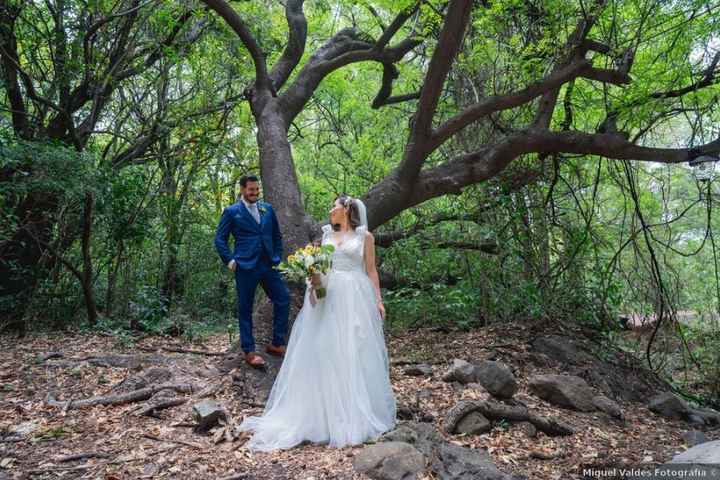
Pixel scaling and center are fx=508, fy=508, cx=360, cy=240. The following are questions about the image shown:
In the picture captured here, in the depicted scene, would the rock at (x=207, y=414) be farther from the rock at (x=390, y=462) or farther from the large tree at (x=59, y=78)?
the large tree at (x=59, y=78)

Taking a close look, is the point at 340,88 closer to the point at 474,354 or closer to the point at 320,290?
the point at 474,354

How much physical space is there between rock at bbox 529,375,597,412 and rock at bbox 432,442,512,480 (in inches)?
71.1

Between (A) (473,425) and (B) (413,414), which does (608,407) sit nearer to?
(A) (473,425)

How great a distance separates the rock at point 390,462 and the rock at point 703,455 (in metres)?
1.59

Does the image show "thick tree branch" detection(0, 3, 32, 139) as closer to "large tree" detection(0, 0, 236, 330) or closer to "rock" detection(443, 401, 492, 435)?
"large tree" detection(0, 0, 236, 330)

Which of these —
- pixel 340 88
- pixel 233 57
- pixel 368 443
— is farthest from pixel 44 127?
pixel 368 443

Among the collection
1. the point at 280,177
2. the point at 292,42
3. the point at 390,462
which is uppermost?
the point at 292,42

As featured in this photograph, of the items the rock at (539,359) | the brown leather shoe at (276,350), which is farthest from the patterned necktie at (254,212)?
the rock at (539,359)

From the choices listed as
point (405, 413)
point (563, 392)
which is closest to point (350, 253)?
point (405, 413)

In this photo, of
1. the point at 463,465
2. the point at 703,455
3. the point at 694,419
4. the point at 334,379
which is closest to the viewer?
the point at 703,455

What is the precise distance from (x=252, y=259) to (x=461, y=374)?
7.66 feet

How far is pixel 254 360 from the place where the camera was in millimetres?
4727

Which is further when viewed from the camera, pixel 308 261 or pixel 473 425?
pixel 473 425

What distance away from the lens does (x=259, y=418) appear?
4031 mm
